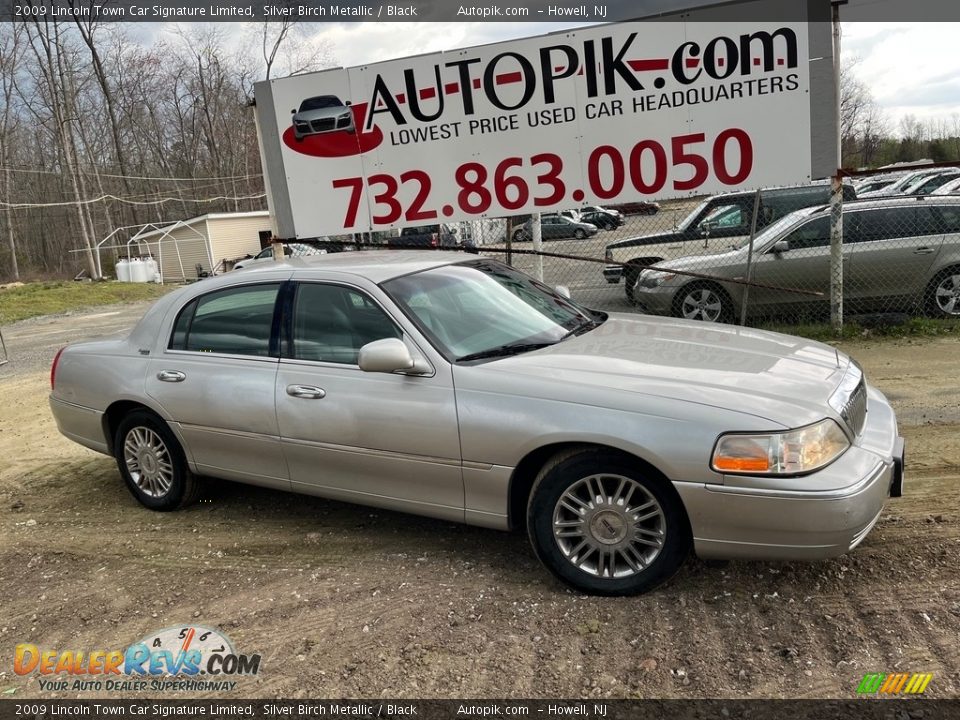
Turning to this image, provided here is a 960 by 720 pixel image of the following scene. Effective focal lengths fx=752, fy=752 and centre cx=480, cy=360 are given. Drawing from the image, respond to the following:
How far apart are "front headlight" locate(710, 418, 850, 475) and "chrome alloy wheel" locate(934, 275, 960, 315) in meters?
6.83

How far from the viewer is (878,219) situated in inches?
348

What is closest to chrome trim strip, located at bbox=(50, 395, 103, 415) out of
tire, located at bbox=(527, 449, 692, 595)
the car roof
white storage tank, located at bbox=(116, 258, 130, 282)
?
the car roof

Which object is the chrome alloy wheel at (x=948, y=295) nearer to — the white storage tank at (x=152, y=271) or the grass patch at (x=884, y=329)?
the grass patch at (x=884, y=329)

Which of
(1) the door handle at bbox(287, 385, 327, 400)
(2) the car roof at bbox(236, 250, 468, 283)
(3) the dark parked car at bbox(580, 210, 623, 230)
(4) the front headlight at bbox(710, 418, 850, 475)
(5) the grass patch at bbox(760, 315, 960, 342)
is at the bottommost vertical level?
(5) the grass patch at bbox(760, 315, 960, 342)

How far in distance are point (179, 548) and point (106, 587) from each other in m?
0.47

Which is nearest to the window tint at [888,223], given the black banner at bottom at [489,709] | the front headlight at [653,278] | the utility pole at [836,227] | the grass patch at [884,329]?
the utility pole at [836,227]

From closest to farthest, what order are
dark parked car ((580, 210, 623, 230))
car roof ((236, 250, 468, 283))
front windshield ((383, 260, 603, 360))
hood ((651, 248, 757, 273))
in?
front windshield ((383, 260, 603, 360)) < car roof ((236, 250, 468, 283)) < hood ((651, 248, 757, 273)) < dark parked car ((580, 210, 623, 230))

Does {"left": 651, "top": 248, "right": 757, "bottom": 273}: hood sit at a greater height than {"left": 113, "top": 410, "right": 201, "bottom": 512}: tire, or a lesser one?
greater

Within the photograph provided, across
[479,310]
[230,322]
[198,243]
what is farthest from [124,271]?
[479,310]

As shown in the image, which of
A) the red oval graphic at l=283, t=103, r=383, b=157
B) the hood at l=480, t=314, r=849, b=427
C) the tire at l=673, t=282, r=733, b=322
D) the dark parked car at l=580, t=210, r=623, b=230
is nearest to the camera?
the hood at l=480, t=314, r=849, b=427

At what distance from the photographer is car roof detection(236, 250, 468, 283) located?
4.21 metres

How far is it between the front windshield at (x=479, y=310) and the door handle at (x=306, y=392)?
0.63 meters

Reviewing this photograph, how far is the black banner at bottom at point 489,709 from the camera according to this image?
257 cm

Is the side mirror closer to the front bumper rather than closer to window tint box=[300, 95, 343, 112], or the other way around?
the front bumper
